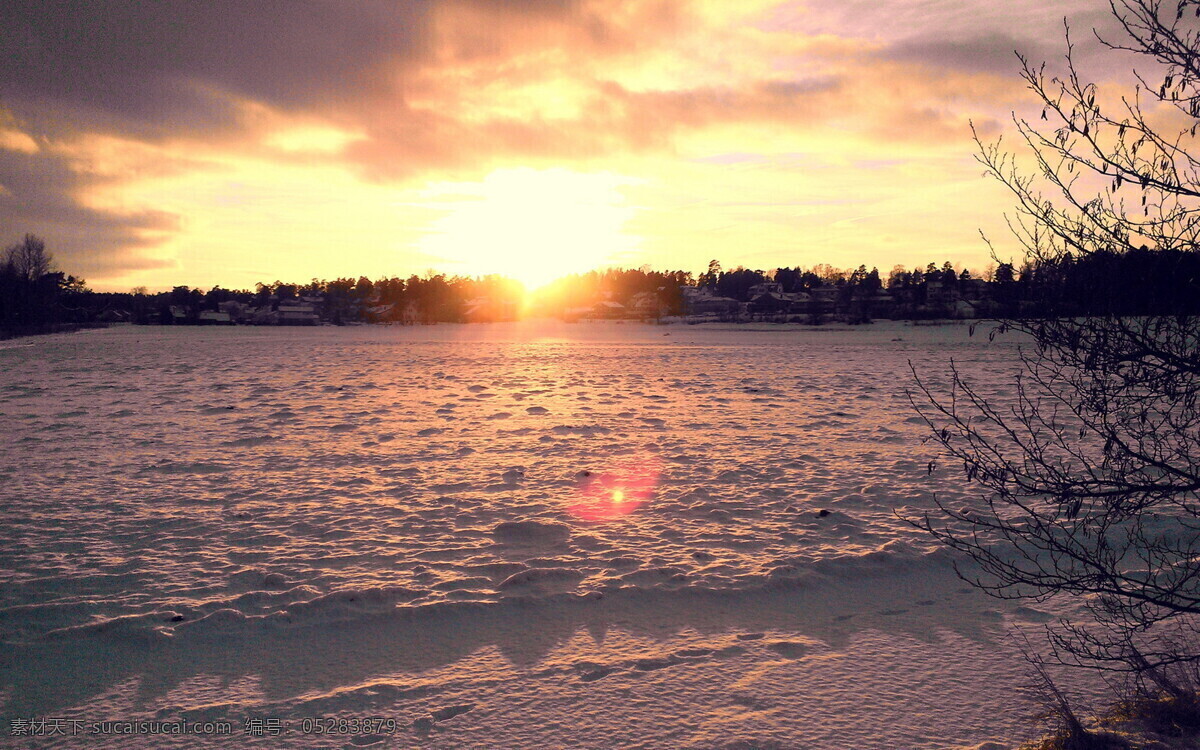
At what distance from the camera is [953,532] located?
8.94 metres

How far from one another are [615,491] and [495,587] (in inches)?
148

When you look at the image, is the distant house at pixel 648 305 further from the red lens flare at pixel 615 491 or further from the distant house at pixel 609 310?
the red lens flare at pixel 615 491

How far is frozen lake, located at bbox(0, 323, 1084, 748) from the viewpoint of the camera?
487cm

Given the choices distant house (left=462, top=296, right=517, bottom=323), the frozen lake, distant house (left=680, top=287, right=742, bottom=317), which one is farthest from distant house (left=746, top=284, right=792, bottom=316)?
the frozen lake

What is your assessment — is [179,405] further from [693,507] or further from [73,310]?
Answer: [73,310]

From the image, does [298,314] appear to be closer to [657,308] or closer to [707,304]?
[657,308]

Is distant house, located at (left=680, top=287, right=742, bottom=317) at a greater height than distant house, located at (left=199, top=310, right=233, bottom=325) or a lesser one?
greater

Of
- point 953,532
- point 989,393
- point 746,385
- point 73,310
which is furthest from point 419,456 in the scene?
point 73,310

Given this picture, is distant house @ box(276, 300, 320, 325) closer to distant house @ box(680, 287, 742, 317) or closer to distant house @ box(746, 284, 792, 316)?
distant house @ box(680, 287, 742, 317)

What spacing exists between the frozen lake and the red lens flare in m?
0.06

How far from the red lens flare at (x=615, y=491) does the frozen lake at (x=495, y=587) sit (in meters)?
0.06

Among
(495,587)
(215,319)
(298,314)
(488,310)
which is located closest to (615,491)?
(495,587)

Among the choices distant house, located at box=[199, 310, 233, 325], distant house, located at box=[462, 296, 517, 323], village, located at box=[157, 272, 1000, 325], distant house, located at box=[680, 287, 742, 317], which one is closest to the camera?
village, located at box=[157, 272, 1000, 325]

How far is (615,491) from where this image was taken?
34.6 ft
